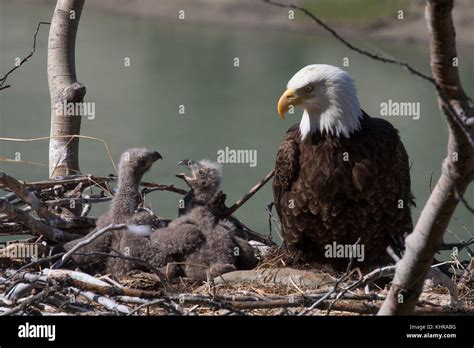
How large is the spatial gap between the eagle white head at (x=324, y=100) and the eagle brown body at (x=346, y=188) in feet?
0.16

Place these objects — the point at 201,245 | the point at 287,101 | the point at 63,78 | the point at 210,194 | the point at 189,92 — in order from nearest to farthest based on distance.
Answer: the point at 201,245
the point at 287,101
the point at 210,194
the point at 63,78
the point at 189,92

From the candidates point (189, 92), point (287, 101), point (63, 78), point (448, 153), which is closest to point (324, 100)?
point (287, 101)

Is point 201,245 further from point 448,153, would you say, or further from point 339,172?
point 448,153

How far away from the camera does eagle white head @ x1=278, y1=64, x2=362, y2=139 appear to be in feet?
15.4

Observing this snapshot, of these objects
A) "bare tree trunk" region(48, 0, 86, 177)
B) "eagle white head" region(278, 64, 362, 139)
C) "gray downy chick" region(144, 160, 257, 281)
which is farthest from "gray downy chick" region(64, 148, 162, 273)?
"eagle white head" region(278, 64, 362, 139)

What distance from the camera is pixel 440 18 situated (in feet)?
7.83

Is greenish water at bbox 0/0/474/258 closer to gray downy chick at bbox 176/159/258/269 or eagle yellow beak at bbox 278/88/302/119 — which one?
gray downy chick at bbox 176/159/258/269

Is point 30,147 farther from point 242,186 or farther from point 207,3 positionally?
point 207,3

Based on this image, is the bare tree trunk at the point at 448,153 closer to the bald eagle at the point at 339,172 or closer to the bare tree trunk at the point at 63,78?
the bald eagle at the point at 339,172

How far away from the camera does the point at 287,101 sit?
4703 millimetres

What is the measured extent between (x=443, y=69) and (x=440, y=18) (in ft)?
0.52

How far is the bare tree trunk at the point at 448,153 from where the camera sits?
2.41 meters

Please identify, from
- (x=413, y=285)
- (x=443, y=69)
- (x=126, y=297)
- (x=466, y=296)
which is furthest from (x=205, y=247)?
(x=443, y=69)

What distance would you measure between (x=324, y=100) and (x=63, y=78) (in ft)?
5.06
